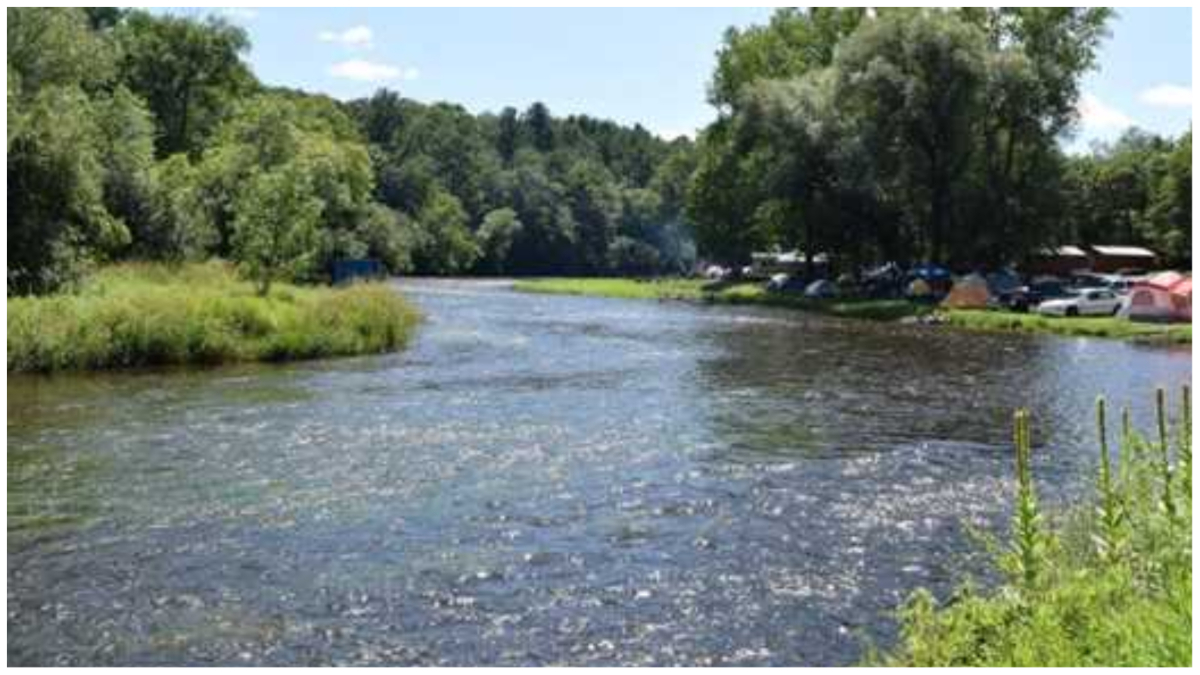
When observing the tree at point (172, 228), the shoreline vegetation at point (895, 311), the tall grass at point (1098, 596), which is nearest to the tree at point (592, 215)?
the shoreline vegetation at point (895, 311)

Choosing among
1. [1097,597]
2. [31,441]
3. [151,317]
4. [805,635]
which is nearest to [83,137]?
[151,317]

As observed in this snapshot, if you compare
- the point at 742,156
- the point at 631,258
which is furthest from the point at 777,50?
the point at 631,258

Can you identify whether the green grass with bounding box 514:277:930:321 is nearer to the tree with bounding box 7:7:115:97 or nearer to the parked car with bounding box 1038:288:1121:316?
the parked car with bounding box 1038:288:1121:316

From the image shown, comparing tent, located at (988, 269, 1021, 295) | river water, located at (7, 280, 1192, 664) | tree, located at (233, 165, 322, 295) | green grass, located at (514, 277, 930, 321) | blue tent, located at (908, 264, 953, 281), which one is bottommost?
river water, located at (7, 280, 1192, 664)

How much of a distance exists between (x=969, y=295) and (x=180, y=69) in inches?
2368

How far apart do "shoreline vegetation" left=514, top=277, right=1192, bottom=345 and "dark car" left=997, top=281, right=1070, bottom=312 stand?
152 cm

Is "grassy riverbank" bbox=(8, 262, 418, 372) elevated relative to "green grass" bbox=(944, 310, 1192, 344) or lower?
elevated

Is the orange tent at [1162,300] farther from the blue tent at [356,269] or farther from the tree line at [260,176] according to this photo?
the blue tent at [356,269]

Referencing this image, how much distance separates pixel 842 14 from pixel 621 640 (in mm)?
81100

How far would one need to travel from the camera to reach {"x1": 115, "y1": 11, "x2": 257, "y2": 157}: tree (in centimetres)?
9250

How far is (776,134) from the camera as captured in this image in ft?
248

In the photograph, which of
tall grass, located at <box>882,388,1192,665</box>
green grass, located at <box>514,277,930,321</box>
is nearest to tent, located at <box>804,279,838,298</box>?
green grass, located at <box>514,277,930,321</box>

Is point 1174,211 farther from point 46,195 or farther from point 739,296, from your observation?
point 46,195

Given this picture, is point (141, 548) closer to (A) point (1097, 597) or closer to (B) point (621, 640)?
(B) point (621, 640)
